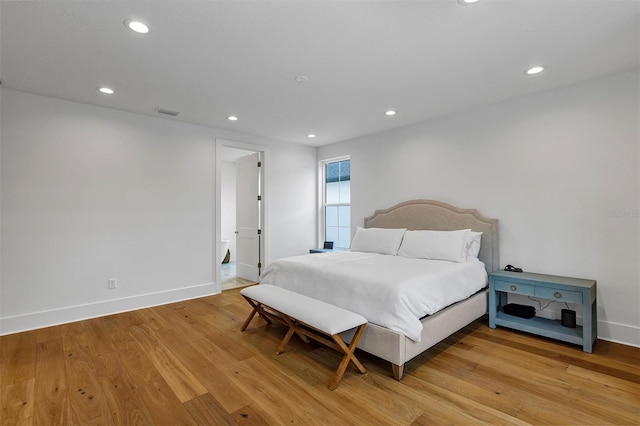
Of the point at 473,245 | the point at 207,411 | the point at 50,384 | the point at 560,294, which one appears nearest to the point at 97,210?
the point at 50,384

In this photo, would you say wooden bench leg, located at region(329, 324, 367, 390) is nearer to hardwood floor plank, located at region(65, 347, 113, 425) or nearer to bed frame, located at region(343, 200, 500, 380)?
bed frame, located at region(343, 200, 500, 380)

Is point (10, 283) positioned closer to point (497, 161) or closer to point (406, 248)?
point (406, 248)

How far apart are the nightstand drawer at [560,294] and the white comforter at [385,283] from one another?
55 centimetres

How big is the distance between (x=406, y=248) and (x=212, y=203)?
114 inches

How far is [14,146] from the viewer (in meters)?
3.08

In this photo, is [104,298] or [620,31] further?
[104,298]

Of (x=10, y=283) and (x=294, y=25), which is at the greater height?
(x=294, y=25)

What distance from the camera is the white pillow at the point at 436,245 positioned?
3348 mm

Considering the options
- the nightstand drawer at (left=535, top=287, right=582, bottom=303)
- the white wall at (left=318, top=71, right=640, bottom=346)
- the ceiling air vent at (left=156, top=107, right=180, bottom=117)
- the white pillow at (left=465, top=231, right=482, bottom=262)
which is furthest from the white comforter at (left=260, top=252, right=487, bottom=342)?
the ceiling air vent at (left=156, top=107, right=180, bottom=117)

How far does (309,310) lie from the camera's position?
2.38 m

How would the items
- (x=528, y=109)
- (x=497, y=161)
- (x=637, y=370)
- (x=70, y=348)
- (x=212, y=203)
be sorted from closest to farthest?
1. (x=637, y=370)
2. (x=70, y=348)
3. (x=528, y=109)
4. (x=497, y=161)
5. (x=212, y=203)

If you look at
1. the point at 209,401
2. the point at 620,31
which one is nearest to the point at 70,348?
the point at 209,401

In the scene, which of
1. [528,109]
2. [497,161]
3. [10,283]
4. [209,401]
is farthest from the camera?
[497,161]

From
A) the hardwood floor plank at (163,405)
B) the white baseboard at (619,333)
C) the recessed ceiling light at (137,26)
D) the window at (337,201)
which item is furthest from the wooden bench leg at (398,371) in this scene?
the window at (337,201)
